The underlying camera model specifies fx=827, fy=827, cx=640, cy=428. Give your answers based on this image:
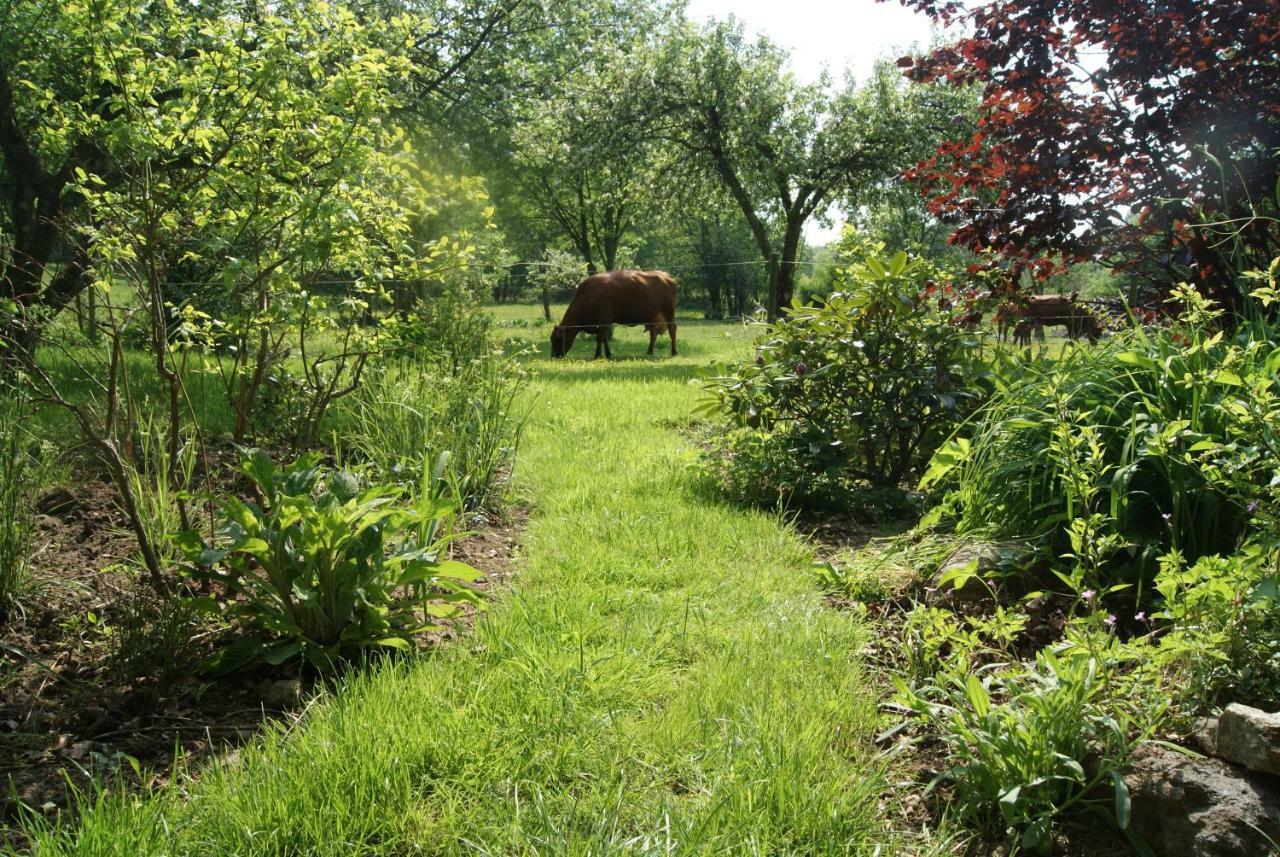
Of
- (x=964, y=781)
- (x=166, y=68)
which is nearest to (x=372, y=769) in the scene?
(x=964, y=781)

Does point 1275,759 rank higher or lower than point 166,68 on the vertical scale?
lower

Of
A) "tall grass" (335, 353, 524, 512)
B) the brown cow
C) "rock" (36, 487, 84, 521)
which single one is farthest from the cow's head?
"rock" (36, 487, 84, 521)

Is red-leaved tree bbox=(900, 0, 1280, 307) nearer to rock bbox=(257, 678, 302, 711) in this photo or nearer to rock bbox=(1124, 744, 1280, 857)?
rock bbox=(1124, 744, 1280, 857)

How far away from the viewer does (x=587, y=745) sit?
217cm

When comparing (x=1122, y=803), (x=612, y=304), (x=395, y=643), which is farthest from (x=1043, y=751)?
(x=612, y=304)

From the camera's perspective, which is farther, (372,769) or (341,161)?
(341,161)

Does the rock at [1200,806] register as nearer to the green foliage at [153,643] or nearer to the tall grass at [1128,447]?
the tall grass at [1128,447]

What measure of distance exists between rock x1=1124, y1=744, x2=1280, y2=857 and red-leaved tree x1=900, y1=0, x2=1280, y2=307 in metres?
2.85

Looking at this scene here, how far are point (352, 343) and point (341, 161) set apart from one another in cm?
111

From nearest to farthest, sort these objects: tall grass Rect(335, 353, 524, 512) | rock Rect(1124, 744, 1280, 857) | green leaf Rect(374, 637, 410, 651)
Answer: rock Rect(1124, 744, 1280, 857) < green leaf Rect(374, 637, 410, 651) < tall grass Rect(335, 353, 524, 512)

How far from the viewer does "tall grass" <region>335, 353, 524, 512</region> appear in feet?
14.5

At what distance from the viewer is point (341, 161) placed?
10.0ft

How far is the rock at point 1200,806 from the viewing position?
1.68 meters

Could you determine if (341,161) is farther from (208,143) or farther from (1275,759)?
(1275,759)
